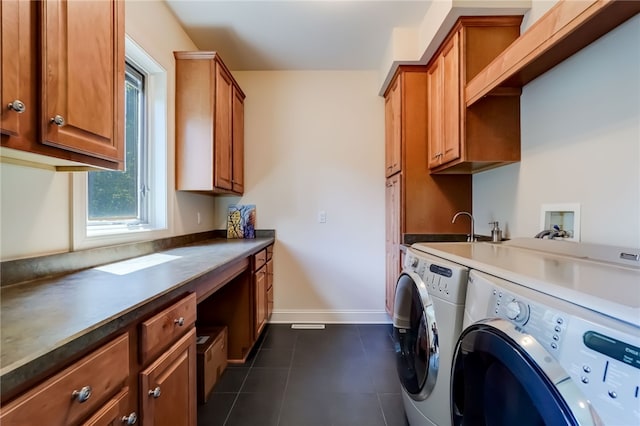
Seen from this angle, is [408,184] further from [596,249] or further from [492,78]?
[596,249]

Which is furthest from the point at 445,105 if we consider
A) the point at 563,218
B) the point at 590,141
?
the point at 563,218

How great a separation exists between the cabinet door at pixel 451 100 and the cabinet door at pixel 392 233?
0.52m

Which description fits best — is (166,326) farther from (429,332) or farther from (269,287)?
(269,287)

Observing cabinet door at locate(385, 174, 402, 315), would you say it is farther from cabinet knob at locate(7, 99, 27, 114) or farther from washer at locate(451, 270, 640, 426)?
cabinet knob at locate(7, 99, 27, 114)

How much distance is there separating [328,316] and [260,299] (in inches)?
34.6

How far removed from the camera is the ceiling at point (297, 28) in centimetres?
208

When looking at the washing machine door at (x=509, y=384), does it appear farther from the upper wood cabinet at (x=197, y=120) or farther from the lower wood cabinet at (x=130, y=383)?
the upper wood cabinet at (x=197, y=120)

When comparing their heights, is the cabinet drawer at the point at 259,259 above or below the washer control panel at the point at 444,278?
below

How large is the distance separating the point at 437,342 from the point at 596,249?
76 centimetres

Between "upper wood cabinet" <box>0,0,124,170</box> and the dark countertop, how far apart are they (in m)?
0.44

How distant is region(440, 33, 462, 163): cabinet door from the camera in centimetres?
188

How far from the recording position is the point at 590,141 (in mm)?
1312

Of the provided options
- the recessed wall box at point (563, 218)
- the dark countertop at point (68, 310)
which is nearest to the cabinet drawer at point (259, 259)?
the dark countertop at point (68, 310)

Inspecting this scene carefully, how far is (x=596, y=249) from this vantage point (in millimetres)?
1174
